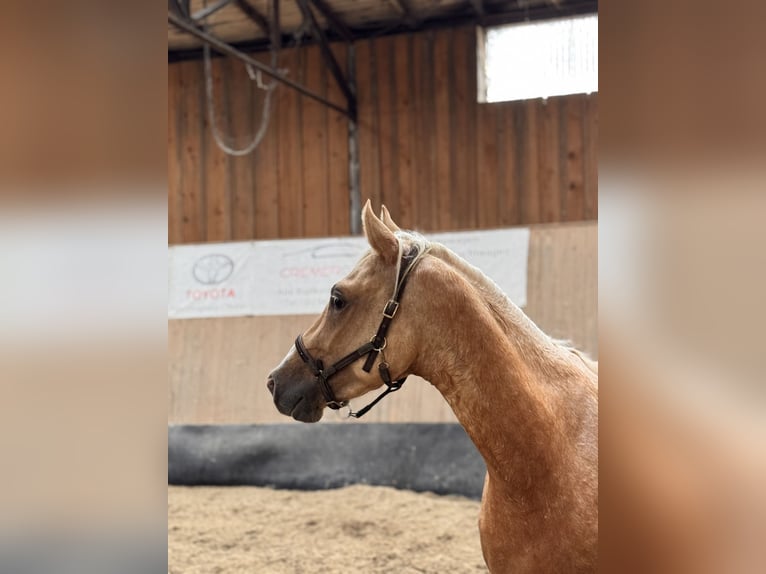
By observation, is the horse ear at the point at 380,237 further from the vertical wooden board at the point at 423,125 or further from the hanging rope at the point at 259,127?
the hanging rope at the point at 259,127

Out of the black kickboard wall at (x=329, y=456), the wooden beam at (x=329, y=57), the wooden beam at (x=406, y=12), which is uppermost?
the wooden beam at (x=406, y=12)

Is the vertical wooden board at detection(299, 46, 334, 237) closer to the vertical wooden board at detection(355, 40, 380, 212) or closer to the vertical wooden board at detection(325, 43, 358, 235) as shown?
the vertical wooden board at detection(325, 43, 358, 235)

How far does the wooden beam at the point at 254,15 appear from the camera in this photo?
24.2 feet

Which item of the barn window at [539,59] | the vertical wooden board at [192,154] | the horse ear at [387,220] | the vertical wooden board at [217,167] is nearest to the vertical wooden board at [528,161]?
the barn window at [539,59]

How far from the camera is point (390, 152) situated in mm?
7750

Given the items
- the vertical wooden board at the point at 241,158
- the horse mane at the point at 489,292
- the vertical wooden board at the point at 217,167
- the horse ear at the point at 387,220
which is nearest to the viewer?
the horse mane at the point at 489,292

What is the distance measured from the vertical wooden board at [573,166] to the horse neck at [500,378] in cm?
580

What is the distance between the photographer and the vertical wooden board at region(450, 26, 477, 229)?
745 cm

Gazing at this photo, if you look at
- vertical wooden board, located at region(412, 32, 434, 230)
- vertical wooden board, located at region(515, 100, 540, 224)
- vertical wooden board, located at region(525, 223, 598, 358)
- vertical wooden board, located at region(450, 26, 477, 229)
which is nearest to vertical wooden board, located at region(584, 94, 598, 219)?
vertical wooden board, located at region(515, 100, 540, 224)

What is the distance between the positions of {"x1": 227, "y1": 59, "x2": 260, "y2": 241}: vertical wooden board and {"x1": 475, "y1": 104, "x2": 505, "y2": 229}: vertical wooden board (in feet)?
9.01

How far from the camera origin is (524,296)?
5.07 meters

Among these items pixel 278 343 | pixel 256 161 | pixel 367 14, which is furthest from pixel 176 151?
pixel 278 343

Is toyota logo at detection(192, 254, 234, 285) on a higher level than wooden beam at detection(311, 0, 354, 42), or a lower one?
lower
